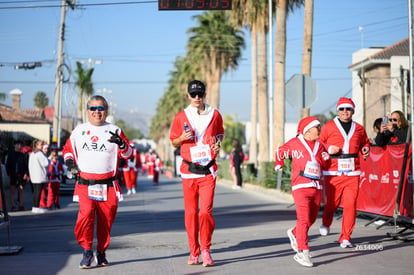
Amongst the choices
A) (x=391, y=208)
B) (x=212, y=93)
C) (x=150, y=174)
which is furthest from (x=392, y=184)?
(x=212, y=93)

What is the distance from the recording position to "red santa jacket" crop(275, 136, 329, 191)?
8.16m

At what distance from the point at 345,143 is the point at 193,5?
258 inches

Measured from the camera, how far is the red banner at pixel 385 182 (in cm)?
1117

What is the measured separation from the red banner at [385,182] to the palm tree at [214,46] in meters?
37.1

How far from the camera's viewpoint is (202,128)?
804cm

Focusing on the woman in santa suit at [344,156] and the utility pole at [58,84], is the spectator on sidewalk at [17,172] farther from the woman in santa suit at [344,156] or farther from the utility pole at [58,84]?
the utility pole at [58,84]

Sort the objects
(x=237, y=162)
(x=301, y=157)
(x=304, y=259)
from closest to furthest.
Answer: (x=304, y=259), (x=301, y=157), (x=237, y=162)

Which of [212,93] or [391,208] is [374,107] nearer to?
[212,93]

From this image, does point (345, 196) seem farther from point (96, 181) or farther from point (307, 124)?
point (96, 181)

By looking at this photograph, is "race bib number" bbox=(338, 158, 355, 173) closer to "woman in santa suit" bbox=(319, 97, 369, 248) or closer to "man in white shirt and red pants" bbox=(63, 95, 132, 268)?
"woman in santa suit" bbox=(319, 97, 369, 248)

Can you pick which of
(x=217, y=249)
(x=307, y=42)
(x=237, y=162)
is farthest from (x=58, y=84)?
(x=217, y=249)

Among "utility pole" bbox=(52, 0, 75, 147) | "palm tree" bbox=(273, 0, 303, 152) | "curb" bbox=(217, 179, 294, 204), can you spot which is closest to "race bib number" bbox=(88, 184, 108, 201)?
"curb" bbox=(217, 179, 294, 204)

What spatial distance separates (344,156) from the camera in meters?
9.40

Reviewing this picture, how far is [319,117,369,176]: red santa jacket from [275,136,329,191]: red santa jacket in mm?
988
